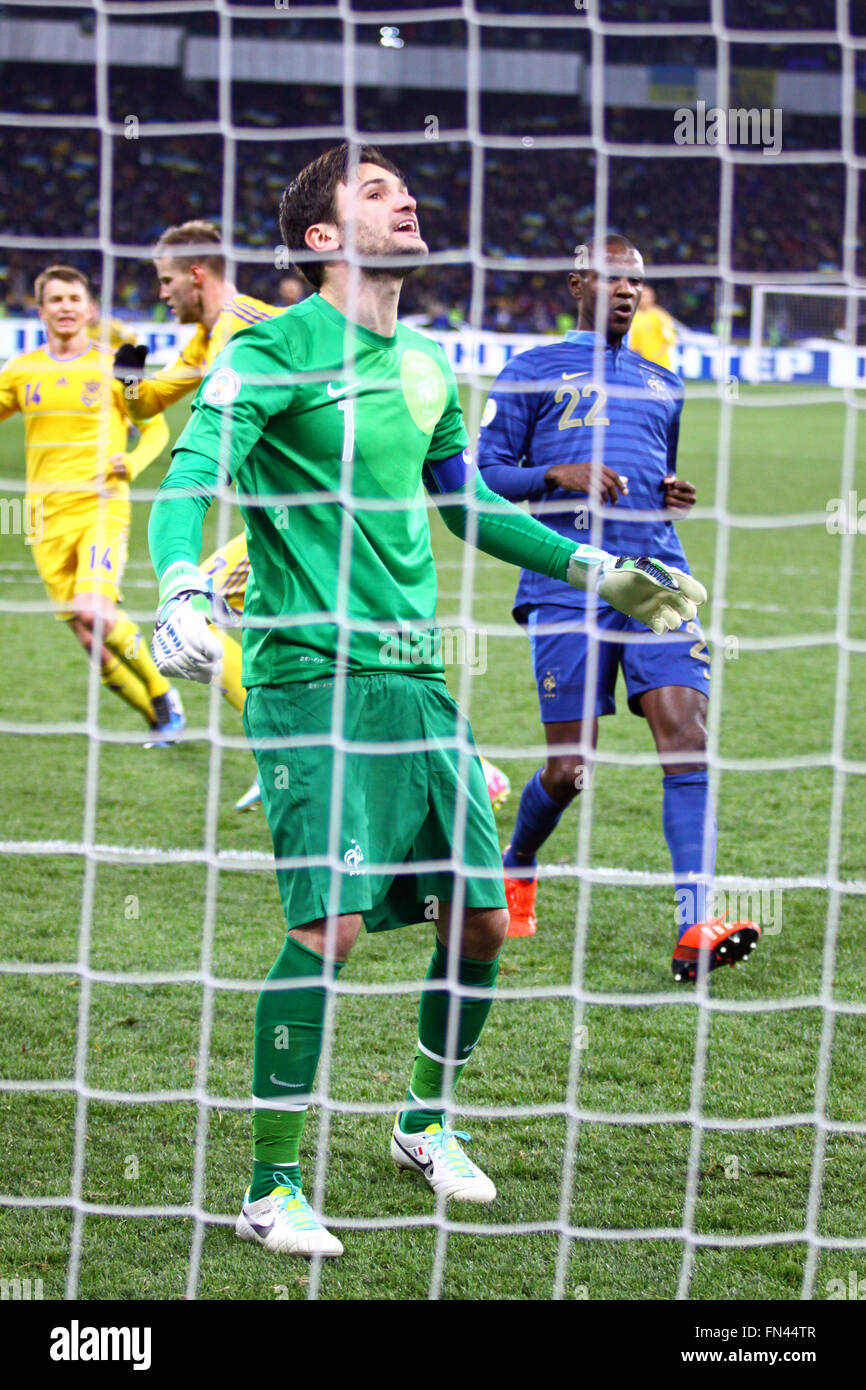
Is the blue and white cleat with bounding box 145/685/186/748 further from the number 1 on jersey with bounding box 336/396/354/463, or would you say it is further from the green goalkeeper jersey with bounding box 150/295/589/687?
the number 1 on jersey with bounding box 336/396/354/463

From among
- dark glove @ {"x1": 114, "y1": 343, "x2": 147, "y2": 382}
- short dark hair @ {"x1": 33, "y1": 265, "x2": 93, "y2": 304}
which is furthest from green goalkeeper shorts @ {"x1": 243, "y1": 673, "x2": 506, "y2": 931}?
short dark hair @ {"x1": 33, "y1": 265, "x2": 93, "y2": 304}

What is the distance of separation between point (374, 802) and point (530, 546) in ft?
2.14

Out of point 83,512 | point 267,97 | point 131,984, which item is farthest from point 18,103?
point 131,984

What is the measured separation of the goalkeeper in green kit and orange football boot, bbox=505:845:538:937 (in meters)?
1.61

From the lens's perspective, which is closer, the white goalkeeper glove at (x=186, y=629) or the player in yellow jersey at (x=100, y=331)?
the white goalkeeper glove at (x=186, y=629)

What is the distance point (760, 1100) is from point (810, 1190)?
0.41 m

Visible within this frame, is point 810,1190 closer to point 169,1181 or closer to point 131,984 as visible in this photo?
point 169,1181

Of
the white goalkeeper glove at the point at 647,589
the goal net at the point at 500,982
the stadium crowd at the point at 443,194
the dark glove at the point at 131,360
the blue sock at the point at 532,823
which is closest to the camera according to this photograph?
the goal net at the point at 500,982

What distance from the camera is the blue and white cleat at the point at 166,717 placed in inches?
267

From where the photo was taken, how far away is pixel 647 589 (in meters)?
3.04

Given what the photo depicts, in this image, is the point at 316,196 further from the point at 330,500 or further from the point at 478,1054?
the point at 478,1054

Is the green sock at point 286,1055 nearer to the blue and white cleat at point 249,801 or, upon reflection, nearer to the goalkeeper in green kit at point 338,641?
the goalkeeper in green kit at point 338,641

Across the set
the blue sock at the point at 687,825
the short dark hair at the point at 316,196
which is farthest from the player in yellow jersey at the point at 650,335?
the short dark hair at the point at 316,196
